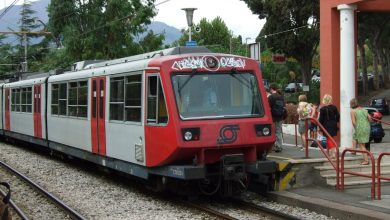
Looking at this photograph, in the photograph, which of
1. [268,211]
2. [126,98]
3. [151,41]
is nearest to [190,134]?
[268,211]

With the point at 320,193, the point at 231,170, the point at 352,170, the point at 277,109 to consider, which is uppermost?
the point at 277,109

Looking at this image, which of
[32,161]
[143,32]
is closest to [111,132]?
[32,161]

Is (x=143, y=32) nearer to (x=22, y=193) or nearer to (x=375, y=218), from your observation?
(x=22, y=193)

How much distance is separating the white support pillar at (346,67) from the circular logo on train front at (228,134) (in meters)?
6.23

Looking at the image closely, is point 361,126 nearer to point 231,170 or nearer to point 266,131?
point 266,131

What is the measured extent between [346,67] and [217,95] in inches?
250

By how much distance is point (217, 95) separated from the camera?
10.2m

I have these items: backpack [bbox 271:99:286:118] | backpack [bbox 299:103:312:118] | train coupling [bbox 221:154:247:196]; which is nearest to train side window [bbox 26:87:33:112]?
backpack [bbox 299:103:312:118]

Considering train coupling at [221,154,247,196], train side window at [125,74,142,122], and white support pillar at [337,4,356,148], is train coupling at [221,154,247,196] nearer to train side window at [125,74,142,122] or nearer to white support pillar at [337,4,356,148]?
train side window at [125,74,142,122]

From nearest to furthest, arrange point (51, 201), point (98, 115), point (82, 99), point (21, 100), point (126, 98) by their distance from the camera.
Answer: point (51, 201)
point (126, 98)
point (98, 115)
point (82, 99)
point (21, 100)

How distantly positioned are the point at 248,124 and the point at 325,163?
239 centimetres

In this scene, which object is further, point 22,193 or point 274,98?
point 274,98

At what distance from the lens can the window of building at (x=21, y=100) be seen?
20062 millimetres

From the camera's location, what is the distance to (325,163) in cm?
1162
